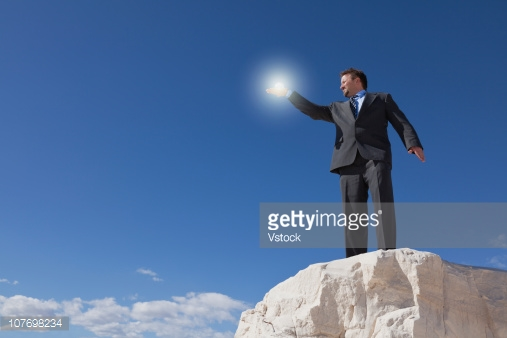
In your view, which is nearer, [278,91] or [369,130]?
[369,130]

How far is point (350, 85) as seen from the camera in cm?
629

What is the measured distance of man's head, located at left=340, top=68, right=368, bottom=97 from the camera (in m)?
6.29

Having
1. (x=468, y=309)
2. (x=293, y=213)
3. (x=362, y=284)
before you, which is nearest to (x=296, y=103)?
(x=293, y=213)

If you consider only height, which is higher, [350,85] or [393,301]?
[350,85]

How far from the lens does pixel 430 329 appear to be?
4.33m

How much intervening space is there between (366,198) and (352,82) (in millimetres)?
1439

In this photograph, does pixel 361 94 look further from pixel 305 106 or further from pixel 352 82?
pixel 305 106

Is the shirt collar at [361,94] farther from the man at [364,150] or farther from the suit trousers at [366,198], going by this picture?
the suit trousers at [366,198]

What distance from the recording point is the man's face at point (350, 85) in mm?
6285

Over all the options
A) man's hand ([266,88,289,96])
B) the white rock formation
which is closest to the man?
man's hand ([266,88,289,96])

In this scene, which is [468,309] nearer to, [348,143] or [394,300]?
[394,300]

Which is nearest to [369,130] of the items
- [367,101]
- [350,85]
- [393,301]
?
[367,101]

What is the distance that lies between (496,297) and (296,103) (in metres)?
3.15

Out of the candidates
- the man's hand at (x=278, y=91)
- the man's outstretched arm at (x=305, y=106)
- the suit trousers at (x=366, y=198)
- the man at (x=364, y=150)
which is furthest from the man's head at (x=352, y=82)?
the suit trousers at (x=366, y=198)
